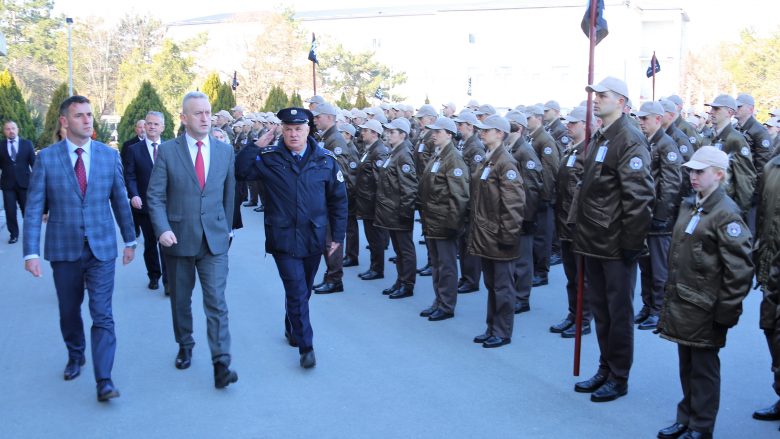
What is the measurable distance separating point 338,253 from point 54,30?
243 ft

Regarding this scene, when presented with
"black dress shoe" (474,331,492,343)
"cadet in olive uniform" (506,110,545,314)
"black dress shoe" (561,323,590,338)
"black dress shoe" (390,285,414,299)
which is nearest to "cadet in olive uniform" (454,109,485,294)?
"cadet in olive uniform" (506,110,545,314)

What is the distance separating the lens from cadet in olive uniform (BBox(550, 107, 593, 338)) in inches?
318

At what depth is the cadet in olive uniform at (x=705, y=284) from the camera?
194 inches

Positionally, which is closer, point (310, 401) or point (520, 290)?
point (310, 401)

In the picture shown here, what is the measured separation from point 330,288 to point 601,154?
195 inches

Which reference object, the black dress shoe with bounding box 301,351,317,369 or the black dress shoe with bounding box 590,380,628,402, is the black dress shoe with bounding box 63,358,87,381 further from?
the black dress shoe with bounding box 590,380,628,402

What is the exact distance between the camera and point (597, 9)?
21.7 feet

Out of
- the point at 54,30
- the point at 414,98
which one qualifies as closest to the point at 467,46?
the point at 414,98

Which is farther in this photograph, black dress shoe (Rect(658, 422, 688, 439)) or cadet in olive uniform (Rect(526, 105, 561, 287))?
cadet in olive uniform (Rect(526, 105, 561, 287))

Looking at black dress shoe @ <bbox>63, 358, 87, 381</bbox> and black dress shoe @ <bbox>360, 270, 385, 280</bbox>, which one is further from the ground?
black dress shoe @ <bbox>63, 358, 87, 381</bbox>

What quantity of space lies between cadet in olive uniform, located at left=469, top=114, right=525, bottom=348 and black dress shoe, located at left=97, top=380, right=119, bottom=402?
11.4ft

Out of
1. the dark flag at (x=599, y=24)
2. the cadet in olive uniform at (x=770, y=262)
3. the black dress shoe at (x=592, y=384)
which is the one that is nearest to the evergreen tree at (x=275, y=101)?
the dark flag at (x=599, y=24)

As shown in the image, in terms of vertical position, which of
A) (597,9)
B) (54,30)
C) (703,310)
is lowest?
(703,310)

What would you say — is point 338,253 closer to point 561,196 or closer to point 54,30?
point 561,196
